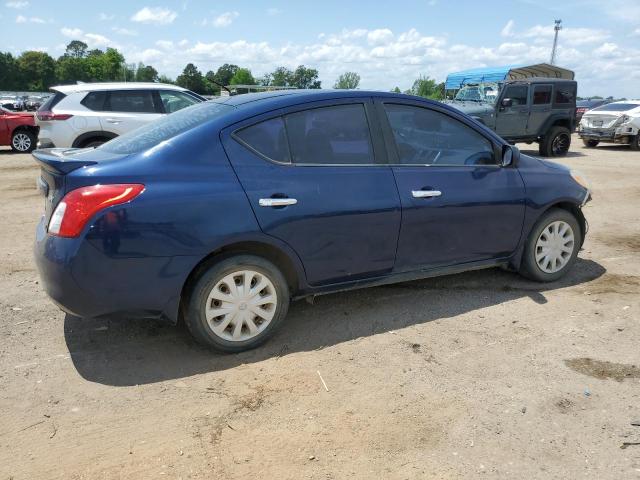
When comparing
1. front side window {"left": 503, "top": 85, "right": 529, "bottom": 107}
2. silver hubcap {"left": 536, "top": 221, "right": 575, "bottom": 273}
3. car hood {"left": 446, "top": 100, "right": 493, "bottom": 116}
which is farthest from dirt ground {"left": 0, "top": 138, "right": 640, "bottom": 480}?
front side window {"left": 503, "top": 85, "right": 529, "bottom": 107}

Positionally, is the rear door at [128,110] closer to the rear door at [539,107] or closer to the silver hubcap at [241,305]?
the silver hubcap at [241,305]

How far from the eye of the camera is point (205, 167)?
3.35 metres

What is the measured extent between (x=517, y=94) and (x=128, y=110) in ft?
33.7

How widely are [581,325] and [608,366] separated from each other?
63 centimetres

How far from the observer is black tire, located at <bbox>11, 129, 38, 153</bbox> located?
1550cm

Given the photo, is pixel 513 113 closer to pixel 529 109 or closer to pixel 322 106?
pixel 529 109

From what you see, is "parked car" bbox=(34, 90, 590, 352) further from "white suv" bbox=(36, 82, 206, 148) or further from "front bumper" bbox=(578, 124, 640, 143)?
"front bumper" bbox=(578, 124, 640, 143)

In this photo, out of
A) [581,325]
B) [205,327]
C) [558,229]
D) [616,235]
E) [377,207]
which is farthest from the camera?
[616,235]

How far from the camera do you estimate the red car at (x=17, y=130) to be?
15266 mm

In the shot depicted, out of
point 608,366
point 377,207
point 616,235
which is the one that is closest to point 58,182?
point 377,207

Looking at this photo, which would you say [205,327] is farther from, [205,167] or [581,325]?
[581,325]

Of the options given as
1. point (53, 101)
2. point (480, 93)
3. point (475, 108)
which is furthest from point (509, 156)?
point (480, 93)

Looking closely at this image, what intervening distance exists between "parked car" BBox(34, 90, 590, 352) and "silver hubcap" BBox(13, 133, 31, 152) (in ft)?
44.7

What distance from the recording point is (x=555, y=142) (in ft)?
52.5
